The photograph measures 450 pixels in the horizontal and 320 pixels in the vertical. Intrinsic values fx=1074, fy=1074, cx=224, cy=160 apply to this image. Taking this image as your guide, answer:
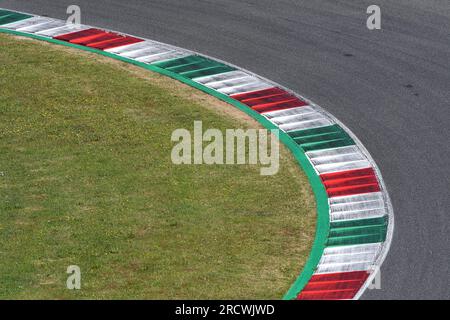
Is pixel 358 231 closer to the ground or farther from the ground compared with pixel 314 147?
closer to the ground

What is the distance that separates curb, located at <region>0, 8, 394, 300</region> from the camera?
1897cm

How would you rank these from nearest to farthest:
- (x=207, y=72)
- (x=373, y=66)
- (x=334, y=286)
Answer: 1. (x=334, y=286)
2. (x=373, y=66)
3. (x=207, y=72)

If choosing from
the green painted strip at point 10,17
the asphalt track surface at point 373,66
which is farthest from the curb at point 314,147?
the asphalt track surface at point 373,66

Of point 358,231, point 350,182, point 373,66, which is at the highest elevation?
point 373,66

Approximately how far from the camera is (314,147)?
23.4m

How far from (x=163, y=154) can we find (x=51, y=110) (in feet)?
11.8

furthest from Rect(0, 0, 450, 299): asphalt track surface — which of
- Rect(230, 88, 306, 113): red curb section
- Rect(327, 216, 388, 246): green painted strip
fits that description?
Rect(230, 88, 306, 113): red curb section

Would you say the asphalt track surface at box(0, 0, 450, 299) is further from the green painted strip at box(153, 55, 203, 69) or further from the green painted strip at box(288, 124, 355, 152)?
the green painted strip at box(153, 55, 203, 69)

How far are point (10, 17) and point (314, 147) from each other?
1146cm

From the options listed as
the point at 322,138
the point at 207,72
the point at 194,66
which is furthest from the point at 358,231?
the point at 194,66

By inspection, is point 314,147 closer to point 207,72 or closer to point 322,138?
point 322,138

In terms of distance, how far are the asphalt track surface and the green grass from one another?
195 cm

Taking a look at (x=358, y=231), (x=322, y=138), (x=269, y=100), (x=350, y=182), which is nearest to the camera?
(x=358, y=231)
